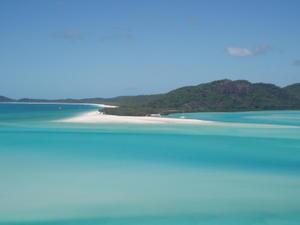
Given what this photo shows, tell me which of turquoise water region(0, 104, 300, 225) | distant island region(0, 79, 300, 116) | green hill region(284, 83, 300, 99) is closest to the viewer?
turquoise water region(0, 104, 300, 225)

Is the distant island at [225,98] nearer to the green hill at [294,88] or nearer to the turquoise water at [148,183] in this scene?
the green hill at [294,88]

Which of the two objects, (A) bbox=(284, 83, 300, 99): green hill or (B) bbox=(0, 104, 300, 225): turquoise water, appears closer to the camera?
(B) bbox=(0, 104, 300, 225): turquoise water

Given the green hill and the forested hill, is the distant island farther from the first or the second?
the green hill

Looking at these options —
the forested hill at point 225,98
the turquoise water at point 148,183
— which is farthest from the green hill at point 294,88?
the turquoise water at point 148,183

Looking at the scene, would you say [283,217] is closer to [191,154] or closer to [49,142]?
[191,154]

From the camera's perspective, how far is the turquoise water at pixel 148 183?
836cm

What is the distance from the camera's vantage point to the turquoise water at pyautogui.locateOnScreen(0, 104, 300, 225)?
27.4 ft

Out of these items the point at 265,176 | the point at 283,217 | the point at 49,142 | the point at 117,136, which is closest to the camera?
the point at 283,217

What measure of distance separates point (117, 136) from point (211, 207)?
1422 centimetres

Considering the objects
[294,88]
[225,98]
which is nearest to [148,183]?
[225,98]

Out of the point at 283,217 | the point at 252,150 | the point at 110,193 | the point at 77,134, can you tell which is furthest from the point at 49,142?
the point at 283,217

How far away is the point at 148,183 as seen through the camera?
1112 cm

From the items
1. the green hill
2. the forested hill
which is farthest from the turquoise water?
the green hill

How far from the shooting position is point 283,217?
27.3ft
